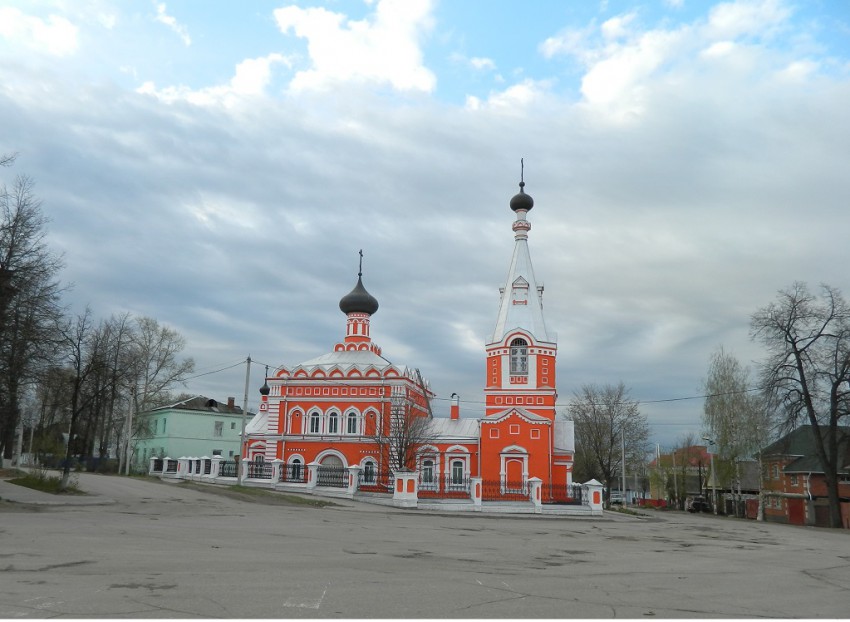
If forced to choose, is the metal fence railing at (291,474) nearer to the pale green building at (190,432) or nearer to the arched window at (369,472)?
the arched window at (369,472)

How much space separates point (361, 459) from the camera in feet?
142

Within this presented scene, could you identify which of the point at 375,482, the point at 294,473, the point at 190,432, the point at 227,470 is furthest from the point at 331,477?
the point at 190,432

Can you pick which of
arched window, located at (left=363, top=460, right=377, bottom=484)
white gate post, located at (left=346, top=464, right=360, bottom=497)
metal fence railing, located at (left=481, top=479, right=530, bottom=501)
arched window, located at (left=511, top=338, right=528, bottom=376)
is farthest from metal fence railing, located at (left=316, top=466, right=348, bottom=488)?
arched window, located at (left=511, top=338, right=528, bottom=376)

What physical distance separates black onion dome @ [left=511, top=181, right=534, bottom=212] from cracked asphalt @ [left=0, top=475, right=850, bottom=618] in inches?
1170

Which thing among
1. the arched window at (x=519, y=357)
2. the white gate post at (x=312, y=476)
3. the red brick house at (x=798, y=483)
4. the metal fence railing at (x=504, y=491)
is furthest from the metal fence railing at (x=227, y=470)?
the red brick house at (x=798, y=483)

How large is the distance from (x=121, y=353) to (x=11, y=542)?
115ft

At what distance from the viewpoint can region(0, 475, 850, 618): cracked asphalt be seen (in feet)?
25.5

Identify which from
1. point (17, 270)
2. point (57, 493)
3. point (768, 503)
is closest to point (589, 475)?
point (768, 503)

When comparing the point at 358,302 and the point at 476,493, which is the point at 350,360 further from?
the point at 476,493

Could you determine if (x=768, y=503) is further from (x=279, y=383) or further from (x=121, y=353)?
(x=121, y=353)

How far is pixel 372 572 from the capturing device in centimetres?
1030

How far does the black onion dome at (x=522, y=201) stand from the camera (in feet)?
151

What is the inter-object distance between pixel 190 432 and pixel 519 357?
31.6 meters

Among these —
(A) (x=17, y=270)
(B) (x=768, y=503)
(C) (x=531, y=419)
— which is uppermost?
(A) (x=17, y=270)
